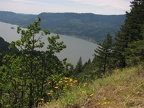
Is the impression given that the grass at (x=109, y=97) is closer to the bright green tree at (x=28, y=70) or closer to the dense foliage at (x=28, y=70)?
the dense foliage at (x=28, y=70)

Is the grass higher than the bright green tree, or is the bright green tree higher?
the grass

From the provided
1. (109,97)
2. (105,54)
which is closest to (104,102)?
(109,97)

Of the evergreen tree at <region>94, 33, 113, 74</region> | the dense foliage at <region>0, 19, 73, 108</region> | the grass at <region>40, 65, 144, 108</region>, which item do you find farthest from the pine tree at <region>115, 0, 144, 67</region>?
the grass at <region>40, 65, 144, 108</region>

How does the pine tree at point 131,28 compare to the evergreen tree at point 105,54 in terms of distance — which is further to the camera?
the evergreen tree at point 105,54

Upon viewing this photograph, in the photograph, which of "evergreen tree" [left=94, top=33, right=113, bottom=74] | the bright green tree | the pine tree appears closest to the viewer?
the bright green tree

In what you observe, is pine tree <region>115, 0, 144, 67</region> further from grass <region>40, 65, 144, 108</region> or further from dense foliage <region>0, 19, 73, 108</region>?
grass <region>40, 65, 144, 108</region>

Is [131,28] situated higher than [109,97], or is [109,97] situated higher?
[131,28]

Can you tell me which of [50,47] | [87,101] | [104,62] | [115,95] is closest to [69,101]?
[87,101]

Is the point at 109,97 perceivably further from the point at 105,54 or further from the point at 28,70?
the point at 105,54

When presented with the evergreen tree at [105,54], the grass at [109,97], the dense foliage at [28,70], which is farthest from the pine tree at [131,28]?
the grass at [109,97]

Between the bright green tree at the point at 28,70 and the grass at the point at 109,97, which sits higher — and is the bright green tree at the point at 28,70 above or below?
below

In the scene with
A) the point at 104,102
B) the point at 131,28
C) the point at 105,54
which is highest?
the point at 131,28

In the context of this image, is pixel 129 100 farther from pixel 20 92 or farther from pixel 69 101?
pixel 20 92

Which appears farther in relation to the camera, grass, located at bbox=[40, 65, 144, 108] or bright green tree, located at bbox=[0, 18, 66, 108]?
bright green tree, located at bbox=[0, 18, 66, 108]
